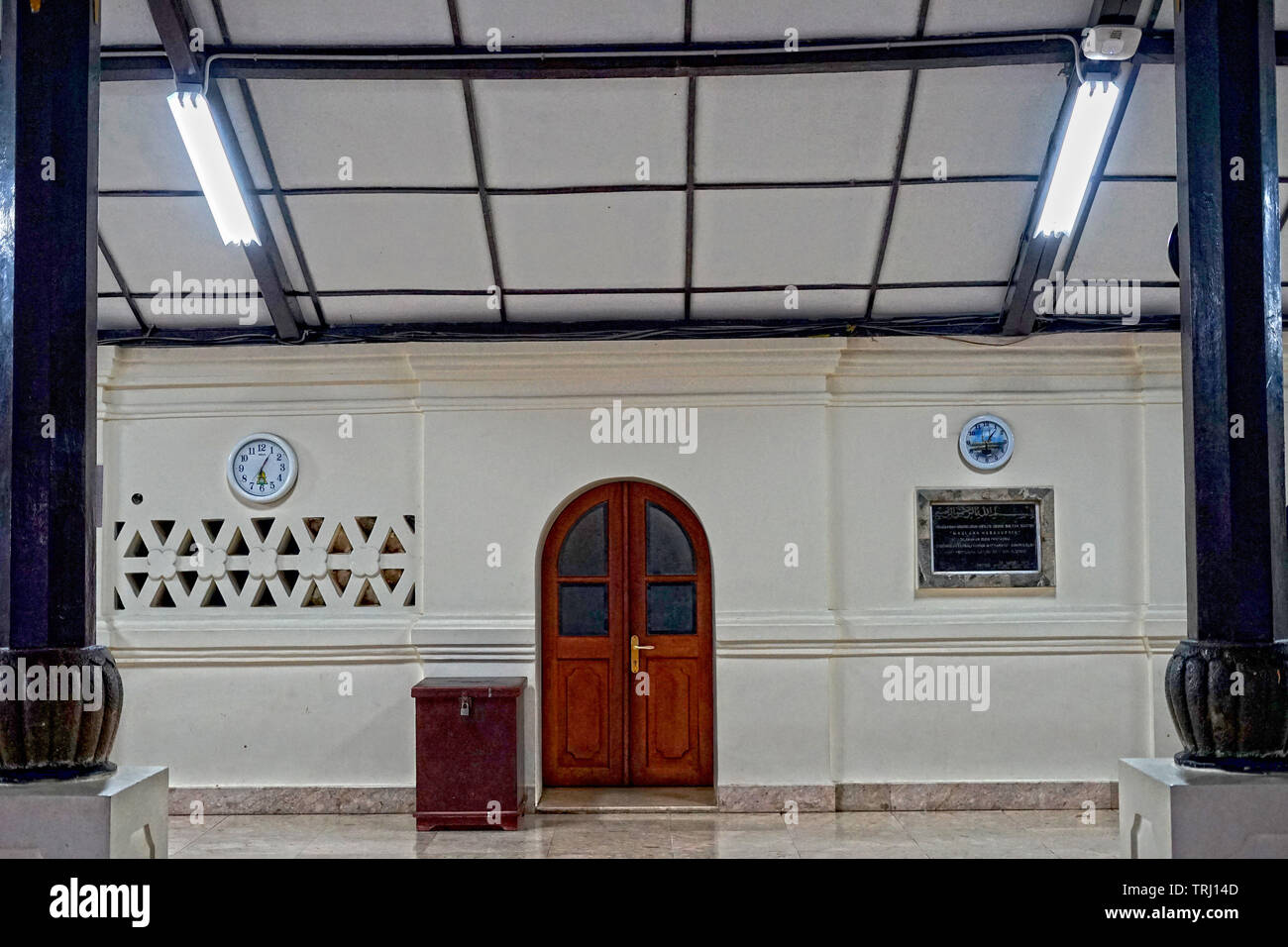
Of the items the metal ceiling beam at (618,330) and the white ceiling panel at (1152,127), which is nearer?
the white ceiling panel at (1152,127)

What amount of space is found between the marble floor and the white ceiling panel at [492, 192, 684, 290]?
3.45m

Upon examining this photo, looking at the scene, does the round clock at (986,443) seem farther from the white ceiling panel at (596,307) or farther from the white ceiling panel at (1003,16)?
the white ceiling panel at (1003,16)

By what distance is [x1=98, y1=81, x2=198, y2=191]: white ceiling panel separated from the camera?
6355 millimetres

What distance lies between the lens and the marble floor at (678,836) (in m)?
6.88

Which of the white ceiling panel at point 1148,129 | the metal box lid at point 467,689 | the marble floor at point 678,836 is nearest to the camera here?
the white ceiling panel at point 1148,129

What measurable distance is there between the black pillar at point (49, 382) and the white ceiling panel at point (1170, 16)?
16.2 ft

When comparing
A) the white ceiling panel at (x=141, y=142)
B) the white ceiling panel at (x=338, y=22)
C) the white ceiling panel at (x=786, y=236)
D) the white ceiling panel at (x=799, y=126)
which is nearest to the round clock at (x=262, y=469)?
the white ceiling panel at (x=141, y=142)

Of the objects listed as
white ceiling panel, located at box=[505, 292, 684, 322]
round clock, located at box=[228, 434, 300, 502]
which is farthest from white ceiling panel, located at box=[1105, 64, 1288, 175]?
round clock, located at box=[228, 434, 300, 502]

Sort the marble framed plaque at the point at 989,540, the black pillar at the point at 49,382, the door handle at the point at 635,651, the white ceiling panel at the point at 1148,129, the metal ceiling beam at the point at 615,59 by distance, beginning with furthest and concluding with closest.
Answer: the door handle at the point at 635,651 < the marble framed plaque at the point at 989,540 < the white ceiling panel at the point at 1148,129 < the metal ceiling beam at the point at 615,59 < the black pillar at the point at 49,382

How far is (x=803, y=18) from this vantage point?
599 cm

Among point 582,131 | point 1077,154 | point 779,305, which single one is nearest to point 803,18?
point 582,131

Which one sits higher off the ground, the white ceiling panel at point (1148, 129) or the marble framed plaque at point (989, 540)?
the white ceiling panel at point (1148, 129)

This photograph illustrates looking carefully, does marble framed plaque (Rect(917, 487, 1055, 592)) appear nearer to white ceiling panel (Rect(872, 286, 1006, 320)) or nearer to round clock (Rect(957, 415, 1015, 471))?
round clock (Rect(957, 415, 1015, 471))

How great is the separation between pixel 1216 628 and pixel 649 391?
433cm
